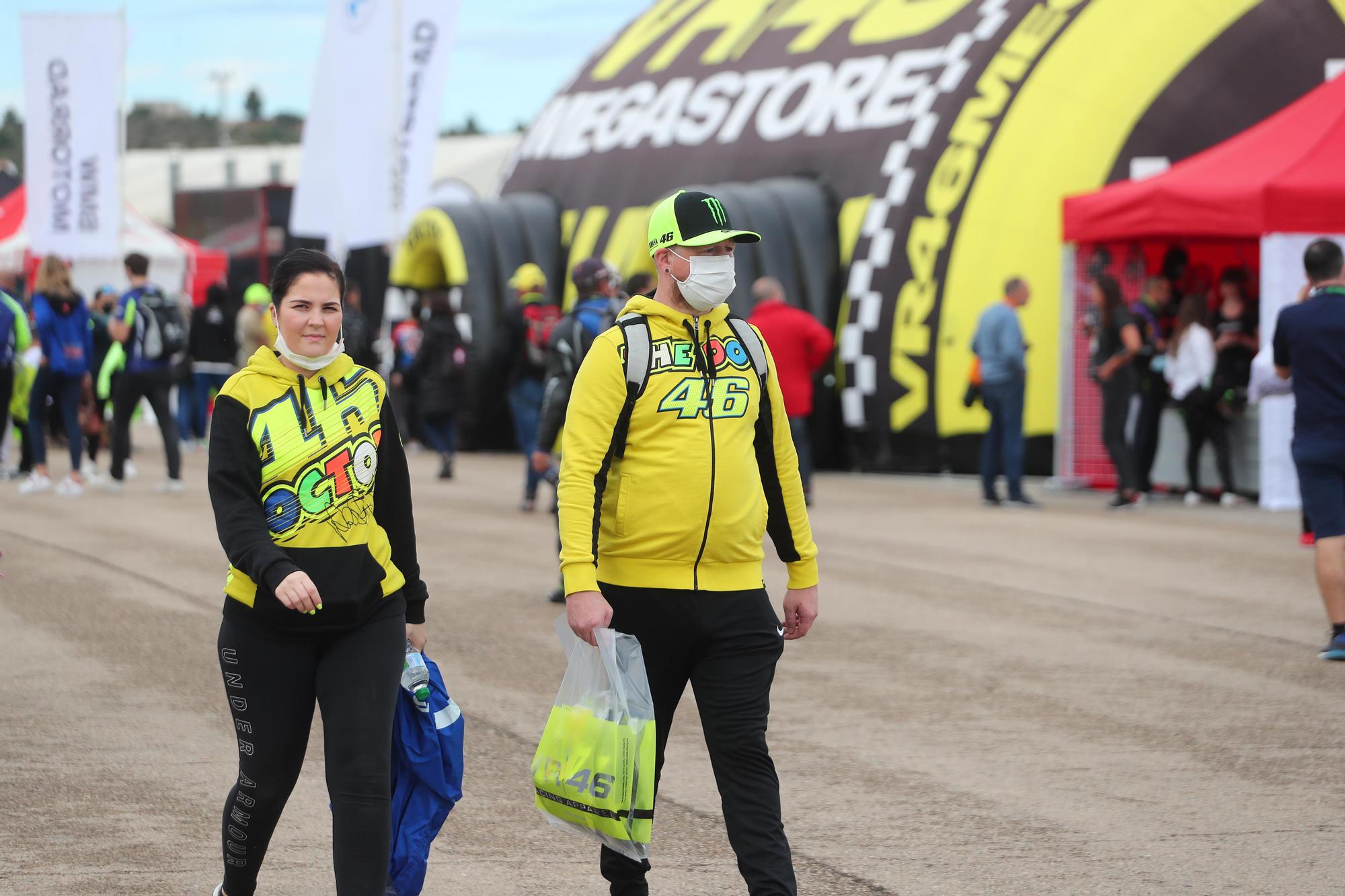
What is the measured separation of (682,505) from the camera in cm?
426

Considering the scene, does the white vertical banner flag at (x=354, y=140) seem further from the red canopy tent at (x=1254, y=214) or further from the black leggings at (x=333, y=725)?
the black leggings at (x=333, y=725)

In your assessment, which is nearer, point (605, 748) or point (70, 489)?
point (605, 748)

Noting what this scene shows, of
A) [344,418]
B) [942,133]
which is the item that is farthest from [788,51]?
[344,418]

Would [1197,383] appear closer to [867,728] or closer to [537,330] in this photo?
[537,330]

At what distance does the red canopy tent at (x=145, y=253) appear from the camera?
27281 mm

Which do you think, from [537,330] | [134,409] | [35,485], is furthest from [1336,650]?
[35,485]

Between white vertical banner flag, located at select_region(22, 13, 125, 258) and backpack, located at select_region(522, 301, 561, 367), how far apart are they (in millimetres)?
9978

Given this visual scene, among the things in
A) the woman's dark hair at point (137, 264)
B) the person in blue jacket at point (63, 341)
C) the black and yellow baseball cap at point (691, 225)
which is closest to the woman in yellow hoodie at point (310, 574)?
the black and yellow baseball cap at point (691, 225)

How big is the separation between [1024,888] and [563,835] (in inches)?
53.7

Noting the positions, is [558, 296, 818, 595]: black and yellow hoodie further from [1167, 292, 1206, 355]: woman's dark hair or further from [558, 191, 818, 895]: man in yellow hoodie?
[1167, 292, 1206, 355]: woman's dark hair

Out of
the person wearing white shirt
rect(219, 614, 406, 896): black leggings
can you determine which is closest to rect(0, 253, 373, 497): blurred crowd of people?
the person wearing white shirt

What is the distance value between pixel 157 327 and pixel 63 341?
46.8 inches

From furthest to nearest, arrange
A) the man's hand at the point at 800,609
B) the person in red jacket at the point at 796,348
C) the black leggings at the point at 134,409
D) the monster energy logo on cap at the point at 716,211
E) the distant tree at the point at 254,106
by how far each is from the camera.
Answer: the distant tree at the point at 254,106
the black leggings at the point at 134,409
the person in red jacket at the point at 796,348
the man's hand at the point at 800,609
the monster energy logo on cap at the point at 716,211

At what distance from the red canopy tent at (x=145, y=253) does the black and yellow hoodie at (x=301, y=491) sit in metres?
22.1
